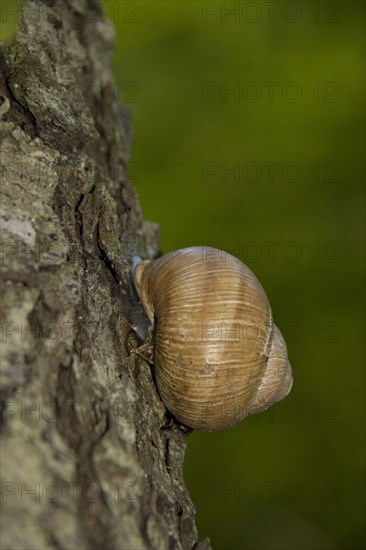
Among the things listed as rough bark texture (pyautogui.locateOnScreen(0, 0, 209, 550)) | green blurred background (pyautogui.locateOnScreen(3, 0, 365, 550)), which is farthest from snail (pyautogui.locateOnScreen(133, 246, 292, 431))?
green blurred background (pyautogui.locateOnScreen(3, 0, 365, 550))

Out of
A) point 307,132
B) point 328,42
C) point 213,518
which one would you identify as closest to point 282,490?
point 213,518

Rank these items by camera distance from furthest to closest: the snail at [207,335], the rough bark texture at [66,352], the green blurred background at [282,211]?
the green blurred background at [282,211] < the snail at [207,335] < the rough bark texture at [66,352]

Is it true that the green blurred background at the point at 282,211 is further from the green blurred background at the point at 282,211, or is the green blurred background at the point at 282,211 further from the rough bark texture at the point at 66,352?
the rough bark texture at the point at 66,352

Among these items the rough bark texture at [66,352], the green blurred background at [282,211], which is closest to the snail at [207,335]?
the rough bark texture at [66,352]

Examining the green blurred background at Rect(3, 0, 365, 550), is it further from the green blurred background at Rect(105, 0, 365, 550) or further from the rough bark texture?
the rough bark texture

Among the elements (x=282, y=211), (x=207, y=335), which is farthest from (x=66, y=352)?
(x=282, y=211)

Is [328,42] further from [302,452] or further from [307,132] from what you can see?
[302,452]

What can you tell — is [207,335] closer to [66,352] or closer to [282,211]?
[66,352]
